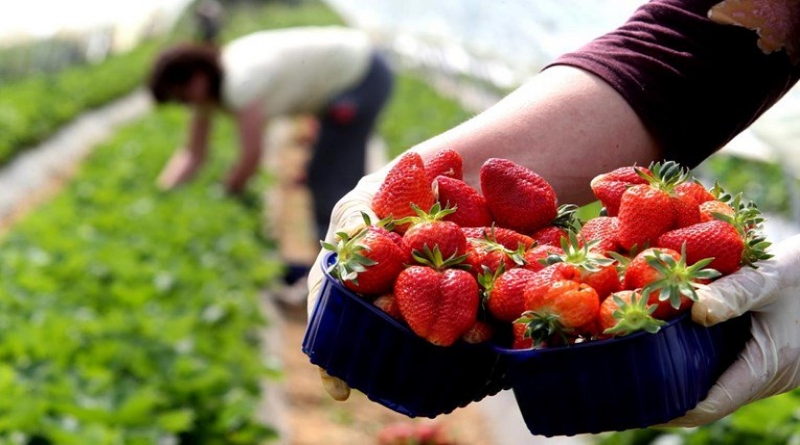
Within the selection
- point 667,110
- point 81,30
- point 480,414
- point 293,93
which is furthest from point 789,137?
point 81,30

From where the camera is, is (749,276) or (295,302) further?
(295,302)

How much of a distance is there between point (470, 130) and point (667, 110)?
1.19ft

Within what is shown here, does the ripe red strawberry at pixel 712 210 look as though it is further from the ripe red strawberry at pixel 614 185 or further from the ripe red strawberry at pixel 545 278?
the ripe red strawberry at pixel 545 278

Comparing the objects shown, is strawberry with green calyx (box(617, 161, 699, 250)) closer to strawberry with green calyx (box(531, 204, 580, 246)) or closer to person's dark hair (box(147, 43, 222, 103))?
strawberry with green calyx (box(531, 204, 580, 246))

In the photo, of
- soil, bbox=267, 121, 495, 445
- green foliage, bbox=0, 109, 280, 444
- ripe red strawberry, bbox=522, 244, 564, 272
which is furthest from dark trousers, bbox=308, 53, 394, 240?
ripe red strawberry, bbox=522, 244, 564, 272

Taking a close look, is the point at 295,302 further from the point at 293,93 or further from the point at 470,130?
the point at 470,130

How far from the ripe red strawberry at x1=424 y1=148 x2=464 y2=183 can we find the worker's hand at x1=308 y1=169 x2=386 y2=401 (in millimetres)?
113

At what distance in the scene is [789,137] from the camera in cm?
362

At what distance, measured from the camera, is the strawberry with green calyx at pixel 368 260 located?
1.67 metres

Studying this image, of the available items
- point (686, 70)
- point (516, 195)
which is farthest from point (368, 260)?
point (686, 70)

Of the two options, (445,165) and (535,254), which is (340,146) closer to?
(445,165)

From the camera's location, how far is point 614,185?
6.00 ft

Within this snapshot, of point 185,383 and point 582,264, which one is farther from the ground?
point 582,264

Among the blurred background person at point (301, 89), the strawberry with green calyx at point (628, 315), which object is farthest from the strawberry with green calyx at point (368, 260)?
the blurred background person at point (301, 89)
